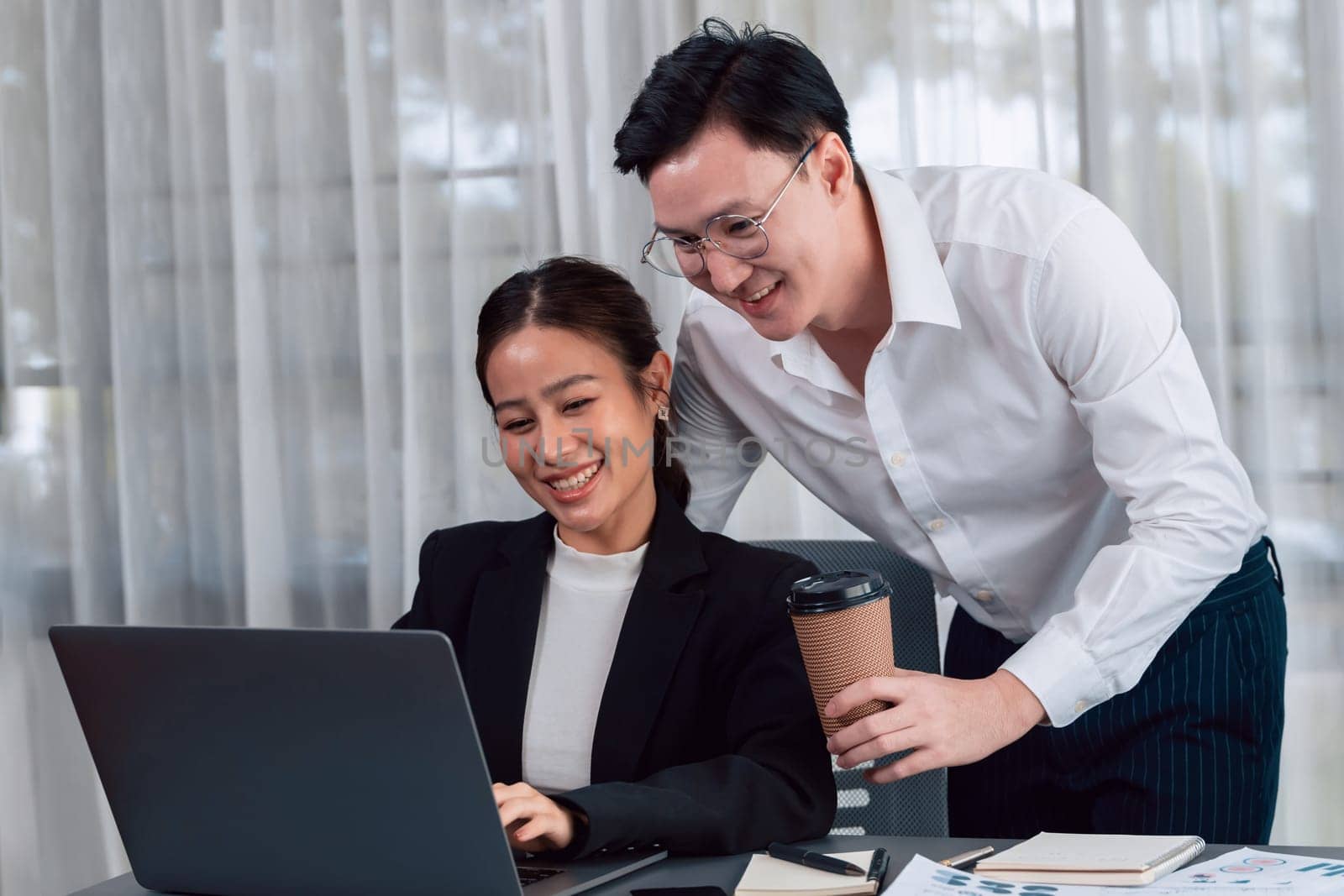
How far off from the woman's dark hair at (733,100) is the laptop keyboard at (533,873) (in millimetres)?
728

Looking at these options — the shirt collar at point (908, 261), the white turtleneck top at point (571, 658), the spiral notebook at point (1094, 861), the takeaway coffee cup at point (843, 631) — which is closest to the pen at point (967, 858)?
the spiral notebook at point (1094, 861)

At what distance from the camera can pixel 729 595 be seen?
141cm

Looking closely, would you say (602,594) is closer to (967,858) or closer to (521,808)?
(521,808)

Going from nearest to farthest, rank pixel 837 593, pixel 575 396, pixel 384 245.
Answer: pixel 837 593, pixel 575 396, pixel 384 245

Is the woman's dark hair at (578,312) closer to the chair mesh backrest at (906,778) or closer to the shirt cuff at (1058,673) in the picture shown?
the chair mesh backrest at (906,778)

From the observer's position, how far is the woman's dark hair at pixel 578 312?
1.54 metres

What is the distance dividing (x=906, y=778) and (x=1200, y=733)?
14.4 inches

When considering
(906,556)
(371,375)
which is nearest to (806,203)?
(906,556)

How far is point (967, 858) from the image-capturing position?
1.04 meters

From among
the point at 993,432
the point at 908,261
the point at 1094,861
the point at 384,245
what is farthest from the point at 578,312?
the point at 384,245

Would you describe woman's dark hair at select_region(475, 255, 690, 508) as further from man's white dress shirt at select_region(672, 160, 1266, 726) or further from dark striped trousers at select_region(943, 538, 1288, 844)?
dark striped trousers at select_region(943, 538, 1288, 844)

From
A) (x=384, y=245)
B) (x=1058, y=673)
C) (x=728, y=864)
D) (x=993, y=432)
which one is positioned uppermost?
(x=384, y=245)

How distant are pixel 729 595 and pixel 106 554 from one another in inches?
71.7

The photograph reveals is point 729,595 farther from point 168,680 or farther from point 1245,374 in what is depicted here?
point 1245,374
